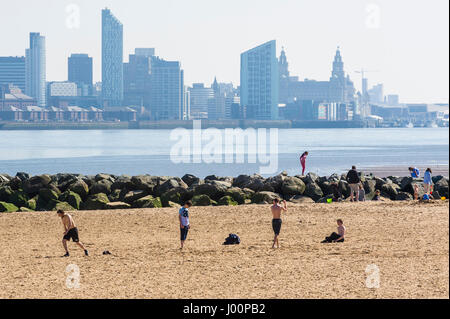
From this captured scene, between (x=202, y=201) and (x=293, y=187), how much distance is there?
435cm

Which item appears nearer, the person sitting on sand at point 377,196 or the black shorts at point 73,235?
the black shorts at point 73,235

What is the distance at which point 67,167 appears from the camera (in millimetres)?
84125

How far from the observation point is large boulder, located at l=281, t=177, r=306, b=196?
33181 millimetres

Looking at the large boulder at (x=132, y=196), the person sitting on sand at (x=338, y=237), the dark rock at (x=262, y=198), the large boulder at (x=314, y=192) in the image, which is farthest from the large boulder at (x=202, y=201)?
the person sitting on sand at (x=338, y=237)

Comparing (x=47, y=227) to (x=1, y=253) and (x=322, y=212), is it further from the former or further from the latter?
(x=322, y=212)

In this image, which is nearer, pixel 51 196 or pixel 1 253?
pixel 1 253

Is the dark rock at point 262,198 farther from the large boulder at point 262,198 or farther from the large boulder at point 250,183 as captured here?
the large boulder at point 250,183

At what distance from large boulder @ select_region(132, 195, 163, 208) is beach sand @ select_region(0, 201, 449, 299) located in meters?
1.38

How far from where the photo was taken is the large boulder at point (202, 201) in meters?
31.1

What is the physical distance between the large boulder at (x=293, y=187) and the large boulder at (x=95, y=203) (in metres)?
7.49

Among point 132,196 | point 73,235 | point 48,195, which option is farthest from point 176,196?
point 73,235

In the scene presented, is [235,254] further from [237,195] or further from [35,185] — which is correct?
[35,185]

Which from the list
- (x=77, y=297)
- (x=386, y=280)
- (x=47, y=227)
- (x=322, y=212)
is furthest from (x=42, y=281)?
(x=322, y=212)
